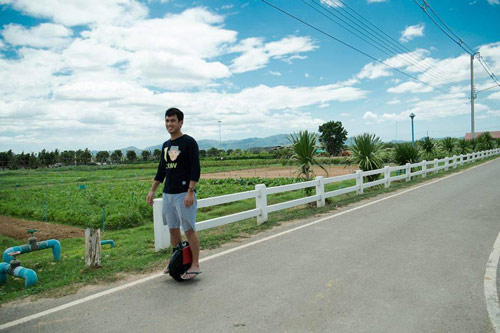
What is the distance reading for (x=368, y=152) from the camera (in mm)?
16812

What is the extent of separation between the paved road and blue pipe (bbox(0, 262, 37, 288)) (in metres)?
0.74

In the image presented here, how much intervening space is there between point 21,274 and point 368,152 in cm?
1475

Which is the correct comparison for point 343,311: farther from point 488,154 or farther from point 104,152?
point 104,152

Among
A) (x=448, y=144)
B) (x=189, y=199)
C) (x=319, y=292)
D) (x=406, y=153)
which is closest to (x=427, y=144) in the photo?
(x=448, y=144)

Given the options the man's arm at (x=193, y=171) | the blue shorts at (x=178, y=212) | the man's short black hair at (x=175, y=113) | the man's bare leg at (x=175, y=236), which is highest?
the man's short black hair at (x=175, y=113)

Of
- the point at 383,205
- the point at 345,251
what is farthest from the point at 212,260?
the point at 383,205

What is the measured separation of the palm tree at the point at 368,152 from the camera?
16.7 metres

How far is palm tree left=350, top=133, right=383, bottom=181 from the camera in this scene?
1672 centimetres

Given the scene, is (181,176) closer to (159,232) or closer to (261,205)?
(159,232)

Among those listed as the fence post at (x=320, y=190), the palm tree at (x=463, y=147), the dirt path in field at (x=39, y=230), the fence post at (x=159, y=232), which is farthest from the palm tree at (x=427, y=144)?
the fence post at (x=159, y=232)

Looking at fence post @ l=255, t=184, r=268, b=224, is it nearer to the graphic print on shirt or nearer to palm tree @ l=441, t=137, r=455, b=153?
the graphic print on shirt

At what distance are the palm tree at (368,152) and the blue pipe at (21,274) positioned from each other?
14.4m

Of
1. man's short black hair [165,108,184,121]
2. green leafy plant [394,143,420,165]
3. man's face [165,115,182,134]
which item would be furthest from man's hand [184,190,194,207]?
green leafy plant [394,143,420,165]

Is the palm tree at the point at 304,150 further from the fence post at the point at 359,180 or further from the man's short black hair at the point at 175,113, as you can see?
the man's short black hair at the point at 175,113
